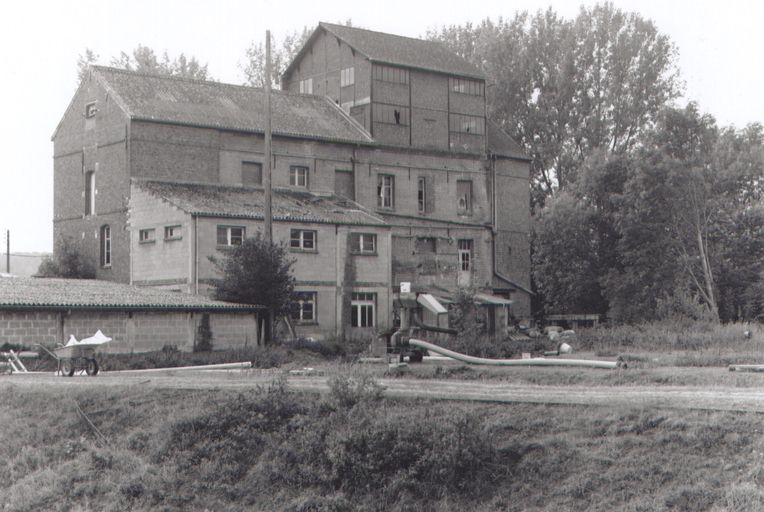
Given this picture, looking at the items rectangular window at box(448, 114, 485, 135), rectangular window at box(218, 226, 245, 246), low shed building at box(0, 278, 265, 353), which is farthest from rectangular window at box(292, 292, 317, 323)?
rectangular window at box(448, 114, 485, 135)

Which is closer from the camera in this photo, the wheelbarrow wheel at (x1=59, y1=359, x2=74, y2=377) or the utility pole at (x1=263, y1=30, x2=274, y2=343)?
the wheelbarrow wheel at (x1=59, y1=359, x2=74, y2=377)

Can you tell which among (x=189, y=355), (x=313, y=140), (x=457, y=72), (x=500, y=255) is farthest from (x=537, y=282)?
(x=189, y=355)

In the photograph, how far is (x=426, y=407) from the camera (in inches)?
694

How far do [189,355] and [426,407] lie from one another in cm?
1976

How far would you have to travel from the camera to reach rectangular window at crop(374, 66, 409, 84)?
55.0 metres

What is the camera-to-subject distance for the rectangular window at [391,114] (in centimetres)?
5517

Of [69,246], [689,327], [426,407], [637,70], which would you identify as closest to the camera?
[426,407]

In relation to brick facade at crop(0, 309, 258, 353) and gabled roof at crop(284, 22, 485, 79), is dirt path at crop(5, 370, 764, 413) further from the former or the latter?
gabled roof at crop(284, 22, 485, 79)

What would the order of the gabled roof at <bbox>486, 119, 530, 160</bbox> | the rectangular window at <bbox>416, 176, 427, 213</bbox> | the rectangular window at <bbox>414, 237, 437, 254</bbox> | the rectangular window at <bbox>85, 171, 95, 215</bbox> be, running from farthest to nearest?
the gabled roof at <bbox>486, 119, 530, 160</bbox>, the rectangular window at <bbox>416, 176, 427, 213</bbox>, the rectangular window at <bbox>414, 237, 437, 254</bbox>, the rectangular window at <bbox>85, 171, 95, 215</bbox>

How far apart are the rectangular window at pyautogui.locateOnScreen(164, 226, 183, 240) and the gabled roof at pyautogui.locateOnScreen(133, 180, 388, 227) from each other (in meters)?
0.99

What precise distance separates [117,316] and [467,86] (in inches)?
1053

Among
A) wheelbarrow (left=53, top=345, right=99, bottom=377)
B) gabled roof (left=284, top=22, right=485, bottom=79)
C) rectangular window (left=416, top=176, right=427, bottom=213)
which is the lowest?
wheelbarrow (left=53, top=345, right=99, bottom=377)

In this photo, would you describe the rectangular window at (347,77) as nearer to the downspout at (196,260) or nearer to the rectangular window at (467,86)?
the rectangular window at (467,86)

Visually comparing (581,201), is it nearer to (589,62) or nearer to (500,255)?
(500,255)
